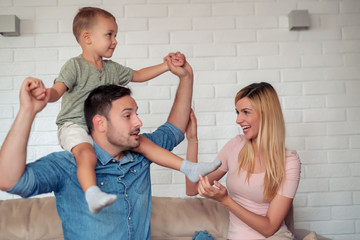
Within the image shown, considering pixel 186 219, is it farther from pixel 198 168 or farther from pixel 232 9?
pixel 232 9

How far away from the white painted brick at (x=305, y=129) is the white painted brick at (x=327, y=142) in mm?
47

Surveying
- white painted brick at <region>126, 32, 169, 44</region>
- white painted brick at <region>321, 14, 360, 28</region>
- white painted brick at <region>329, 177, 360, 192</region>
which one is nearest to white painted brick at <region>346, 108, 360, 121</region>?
white painted brick at <region>329, 177, 360, 192</region>

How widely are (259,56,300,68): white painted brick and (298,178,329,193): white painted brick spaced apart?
3.24 ft

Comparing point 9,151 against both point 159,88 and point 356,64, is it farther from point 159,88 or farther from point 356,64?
point 356,64

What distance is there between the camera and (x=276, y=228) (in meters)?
2.20

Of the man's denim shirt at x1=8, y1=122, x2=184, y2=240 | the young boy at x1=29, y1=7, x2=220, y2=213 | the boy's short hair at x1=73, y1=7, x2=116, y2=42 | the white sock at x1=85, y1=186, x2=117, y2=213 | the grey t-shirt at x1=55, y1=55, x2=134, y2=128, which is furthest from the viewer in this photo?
the boy's short hair at x1=73, y1=7, x2=116, y2=42

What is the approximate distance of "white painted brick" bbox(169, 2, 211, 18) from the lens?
3387 mm

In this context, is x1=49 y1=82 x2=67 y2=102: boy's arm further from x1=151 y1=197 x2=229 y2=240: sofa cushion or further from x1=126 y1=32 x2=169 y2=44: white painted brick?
x1=126 y1=32 x2=169 y2=44: white painted brick

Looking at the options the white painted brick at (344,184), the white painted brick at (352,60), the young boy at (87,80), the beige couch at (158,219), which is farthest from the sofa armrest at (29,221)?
the white painted brick at (352,60)

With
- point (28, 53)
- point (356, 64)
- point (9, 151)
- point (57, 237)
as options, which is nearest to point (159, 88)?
point (28, 53)

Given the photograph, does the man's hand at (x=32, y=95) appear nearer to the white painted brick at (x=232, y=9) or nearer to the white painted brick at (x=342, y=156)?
the white painted brick at (x=232, y=9)

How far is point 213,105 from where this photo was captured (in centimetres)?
339

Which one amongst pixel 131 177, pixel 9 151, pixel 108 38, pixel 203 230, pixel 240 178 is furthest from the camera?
pixel 203 230

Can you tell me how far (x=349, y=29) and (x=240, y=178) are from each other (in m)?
1.98
